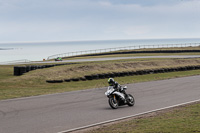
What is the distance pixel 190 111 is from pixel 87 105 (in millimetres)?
4518

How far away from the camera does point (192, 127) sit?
30.4ft

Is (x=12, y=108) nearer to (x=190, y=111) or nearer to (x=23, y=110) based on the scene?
(x=23, y=110)

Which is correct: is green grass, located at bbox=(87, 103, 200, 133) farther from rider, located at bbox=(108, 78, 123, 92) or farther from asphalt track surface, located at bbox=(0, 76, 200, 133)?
rider, located at bbox=(108, 78, 123, 92)

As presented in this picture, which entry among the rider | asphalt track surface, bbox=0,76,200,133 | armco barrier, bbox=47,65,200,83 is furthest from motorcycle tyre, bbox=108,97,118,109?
armco barrier, bbox=47,65,200,83

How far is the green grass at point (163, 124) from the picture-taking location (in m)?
9.09

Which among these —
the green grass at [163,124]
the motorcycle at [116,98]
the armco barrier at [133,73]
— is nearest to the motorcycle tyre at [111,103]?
the motorcycle at [116,98]

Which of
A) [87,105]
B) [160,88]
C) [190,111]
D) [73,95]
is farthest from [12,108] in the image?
[160,88]

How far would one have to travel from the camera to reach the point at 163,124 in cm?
996

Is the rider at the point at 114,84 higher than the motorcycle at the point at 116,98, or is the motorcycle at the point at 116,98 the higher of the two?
the rider at the point at 114,84

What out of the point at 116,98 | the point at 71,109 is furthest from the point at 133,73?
the point at 71,109

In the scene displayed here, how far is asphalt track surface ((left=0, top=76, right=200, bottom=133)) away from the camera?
10520 millimetres

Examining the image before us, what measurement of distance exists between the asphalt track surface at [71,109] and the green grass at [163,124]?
3.67 ft

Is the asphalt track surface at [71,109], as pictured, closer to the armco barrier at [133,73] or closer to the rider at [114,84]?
the rider at [114,84]

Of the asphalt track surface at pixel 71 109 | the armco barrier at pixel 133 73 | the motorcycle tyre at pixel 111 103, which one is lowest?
the asphalt track surface at pixel 71 109
